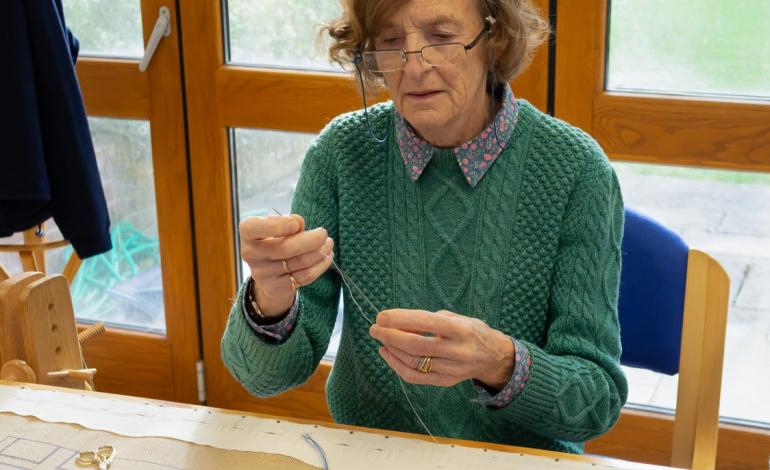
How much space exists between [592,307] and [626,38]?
104cm

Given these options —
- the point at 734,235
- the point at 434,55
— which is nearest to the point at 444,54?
the point at 434,55

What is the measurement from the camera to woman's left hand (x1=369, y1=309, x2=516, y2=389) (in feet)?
3.96

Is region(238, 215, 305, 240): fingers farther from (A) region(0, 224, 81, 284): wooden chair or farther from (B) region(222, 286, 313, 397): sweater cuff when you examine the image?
(A) region(0, 224, 81, 284): wooden chair

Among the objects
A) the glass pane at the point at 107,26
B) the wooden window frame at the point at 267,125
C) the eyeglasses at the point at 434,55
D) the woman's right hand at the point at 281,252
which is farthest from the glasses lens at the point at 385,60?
the glass pane at the point at 107,26

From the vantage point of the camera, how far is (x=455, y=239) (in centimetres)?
153

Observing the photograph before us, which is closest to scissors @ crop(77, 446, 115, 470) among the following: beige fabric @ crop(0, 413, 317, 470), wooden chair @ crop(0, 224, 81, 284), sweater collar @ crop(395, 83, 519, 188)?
beige fabric @ crop(0, 413, 317, 470)

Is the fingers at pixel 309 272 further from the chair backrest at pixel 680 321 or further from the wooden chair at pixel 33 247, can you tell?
the wooden chair at pixel 33 247

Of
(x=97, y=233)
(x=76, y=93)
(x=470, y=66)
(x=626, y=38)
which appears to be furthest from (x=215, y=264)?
(x=470, y=66)

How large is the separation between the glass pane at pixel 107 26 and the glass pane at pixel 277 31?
280mm


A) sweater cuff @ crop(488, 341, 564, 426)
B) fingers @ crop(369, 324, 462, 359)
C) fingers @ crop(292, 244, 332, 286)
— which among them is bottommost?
sweater cuff @ crop(488, 341, 564, 426)

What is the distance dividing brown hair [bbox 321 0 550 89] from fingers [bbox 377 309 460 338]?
48cm

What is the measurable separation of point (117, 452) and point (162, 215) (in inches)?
64.1

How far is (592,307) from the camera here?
4.73 ft

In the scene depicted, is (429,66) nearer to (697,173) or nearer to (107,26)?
(697,173)
